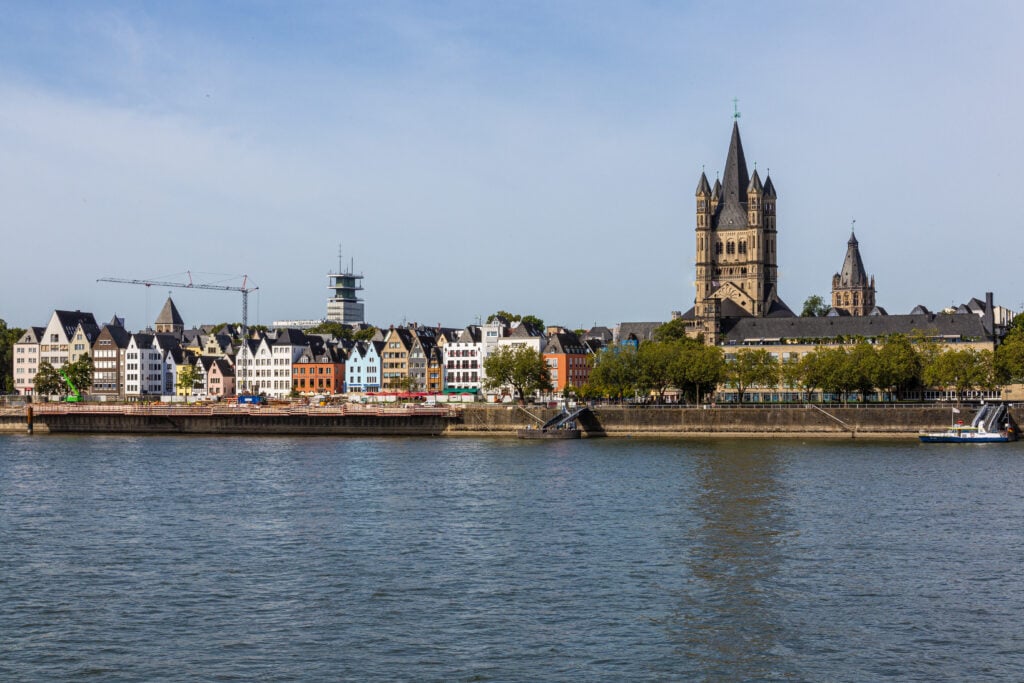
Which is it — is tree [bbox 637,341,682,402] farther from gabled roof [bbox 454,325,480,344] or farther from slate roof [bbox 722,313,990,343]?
gabled roof [bbox 454,325,480,344]

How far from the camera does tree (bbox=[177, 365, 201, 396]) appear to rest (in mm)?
191375

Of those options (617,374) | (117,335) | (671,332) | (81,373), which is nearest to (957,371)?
(617,374)

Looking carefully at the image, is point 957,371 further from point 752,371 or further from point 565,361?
point 565,361

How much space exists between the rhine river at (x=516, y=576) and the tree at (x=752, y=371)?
68.2m

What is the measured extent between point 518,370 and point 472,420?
26156mm

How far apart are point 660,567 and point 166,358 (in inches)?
6558

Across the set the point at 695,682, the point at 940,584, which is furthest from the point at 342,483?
the point at 695,682

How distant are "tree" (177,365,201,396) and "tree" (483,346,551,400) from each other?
60.5 meters

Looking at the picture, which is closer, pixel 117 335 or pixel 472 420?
pixel 472 420

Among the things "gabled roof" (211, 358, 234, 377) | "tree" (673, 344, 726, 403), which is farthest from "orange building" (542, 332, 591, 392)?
"gabled roof" (211, 358, 234, 377)

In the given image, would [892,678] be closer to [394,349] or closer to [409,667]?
[409,667]

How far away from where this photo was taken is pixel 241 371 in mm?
Answer: 193375

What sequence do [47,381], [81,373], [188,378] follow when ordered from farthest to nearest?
[188,378]
[81,373]
[47,381]

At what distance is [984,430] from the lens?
351 ft
